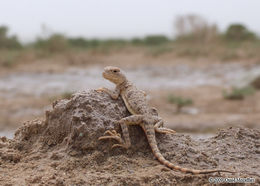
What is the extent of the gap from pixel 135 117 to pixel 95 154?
59 cm

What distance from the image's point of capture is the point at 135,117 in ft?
12.9

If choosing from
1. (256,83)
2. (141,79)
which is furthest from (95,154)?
(141,79)

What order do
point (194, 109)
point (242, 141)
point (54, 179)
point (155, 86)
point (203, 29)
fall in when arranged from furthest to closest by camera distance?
point (203, 29) → point (155, 86) → point (194, 109) → point (242, 141) → point (54, 179)

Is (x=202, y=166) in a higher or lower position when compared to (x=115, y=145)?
lower

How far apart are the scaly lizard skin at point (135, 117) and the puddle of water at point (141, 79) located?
11.7 metres

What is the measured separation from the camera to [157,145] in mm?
4031

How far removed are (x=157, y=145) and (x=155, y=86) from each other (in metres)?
14.0

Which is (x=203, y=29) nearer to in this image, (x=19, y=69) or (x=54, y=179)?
(x=19, y=69)

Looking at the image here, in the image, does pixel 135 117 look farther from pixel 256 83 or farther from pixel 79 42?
pixel 79 42

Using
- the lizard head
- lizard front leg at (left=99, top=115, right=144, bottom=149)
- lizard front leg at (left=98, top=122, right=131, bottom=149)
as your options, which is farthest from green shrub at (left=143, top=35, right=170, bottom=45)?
lizard front leg at (left=98, top=122, right=131, bottom=149)

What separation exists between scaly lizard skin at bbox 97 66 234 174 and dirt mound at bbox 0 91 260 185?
0.07 metres

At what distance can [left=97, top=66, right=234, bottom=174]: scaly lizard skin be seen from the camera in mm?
3754

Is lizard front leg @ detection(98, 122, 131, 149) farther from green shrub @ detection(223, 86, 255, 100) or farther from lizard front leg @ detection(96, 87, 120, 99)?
green shrub @ detection(223, 86, 255, 100)

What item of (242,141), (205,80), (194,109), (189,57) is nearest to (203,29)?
(189,57)
